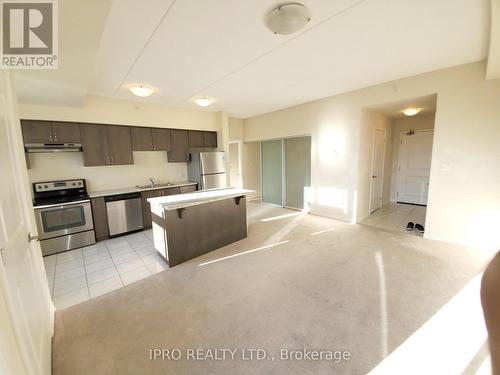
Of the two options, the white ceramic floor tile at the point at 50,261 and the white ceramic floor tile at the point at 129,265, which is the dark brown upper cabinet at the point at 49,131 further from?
the white ceramic floor tile at the point at 129,265

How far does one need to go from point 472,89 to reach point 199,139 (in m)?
5.07

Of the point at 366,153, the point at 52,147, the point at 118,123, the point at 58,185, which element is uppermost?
the point at 118,123

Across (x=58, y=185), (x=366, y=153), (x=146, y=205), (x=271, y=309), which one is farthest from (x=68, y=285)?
(x=366, y=153)

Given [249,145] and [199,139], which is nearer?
[199,139]

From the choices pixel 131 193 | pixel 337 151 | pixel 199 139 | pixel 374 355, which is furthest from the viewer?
pixel 199 139

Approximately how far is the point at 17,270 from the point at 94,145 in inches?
134

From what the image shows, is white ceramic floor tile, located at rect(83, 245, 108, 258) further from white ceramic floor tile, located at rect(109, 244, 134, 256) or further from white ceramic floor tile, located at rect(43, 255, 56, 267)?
white ceramic floor tile, located at rect(43, 255, 56, 267)

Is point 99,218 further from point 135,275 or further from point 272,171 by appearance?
point 272,171

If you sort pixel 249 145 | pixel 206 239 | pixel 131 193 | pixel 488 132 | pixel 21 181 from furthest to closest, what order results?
pixel 249 145 < pixel 131 193 < pixel 206 239 < pixel 488 132 < pixel 21 181

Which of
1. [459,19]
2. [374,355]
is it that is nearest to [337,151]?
[459,19]

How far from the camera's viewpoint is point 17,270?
1.17 metres

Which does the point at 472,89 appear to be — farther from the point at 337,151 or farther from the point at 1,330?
the point at 1,330

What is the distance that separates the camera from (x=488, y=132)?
2.85m

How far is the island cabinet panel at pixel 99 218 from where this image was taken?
3670 mm
